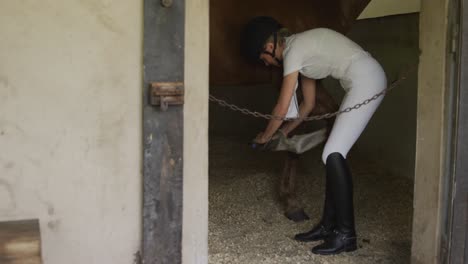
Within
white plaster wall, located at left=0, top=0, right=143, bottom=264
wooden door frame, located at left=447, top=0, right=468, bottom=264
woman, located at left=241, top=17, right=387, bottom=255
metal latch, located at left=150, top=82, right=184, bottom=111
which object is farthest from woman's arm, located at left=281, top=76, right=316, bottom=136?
white plaster wall, located at left=0, top=0, right=143, bottom=264

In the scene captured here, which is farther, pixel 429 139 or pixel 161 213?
pixel 429 139

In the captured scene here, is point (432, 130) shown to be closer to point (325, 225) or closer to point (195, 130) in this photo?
point (325, 225)

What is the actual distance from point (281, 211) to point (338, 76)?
40.9 inches

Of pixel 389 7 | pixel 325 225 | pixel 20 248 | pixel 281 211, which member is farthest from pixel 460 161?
pixel 389 7

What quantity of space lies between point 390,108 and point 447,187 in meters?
2.26

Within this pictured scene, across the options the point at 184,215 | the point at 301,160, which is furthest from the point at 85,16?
the point at 301,160

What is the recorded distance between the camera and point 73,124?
212 centimetres

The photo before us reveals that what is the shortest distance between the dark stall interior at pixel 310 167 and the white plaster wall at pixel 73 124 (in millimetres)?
886

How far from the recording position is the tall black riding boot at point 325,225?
3264 millimetres

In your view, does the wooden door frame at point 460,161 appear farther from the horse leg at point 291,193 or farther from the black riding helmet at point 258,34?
the horse leg at point 291,193

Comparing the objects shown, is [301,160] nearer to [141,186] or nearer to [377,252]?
[377,252]

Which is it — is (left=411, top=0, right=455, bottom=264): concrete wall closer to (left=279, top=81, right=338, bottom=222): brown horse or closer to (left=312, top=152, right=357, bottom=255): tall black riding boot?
(left=312, top=152, right=357, bottom=255): tall black riding boot

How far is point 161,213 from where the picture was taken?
226 cm

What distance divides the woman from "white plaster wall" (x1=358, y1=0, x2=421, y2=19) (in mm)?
1525
